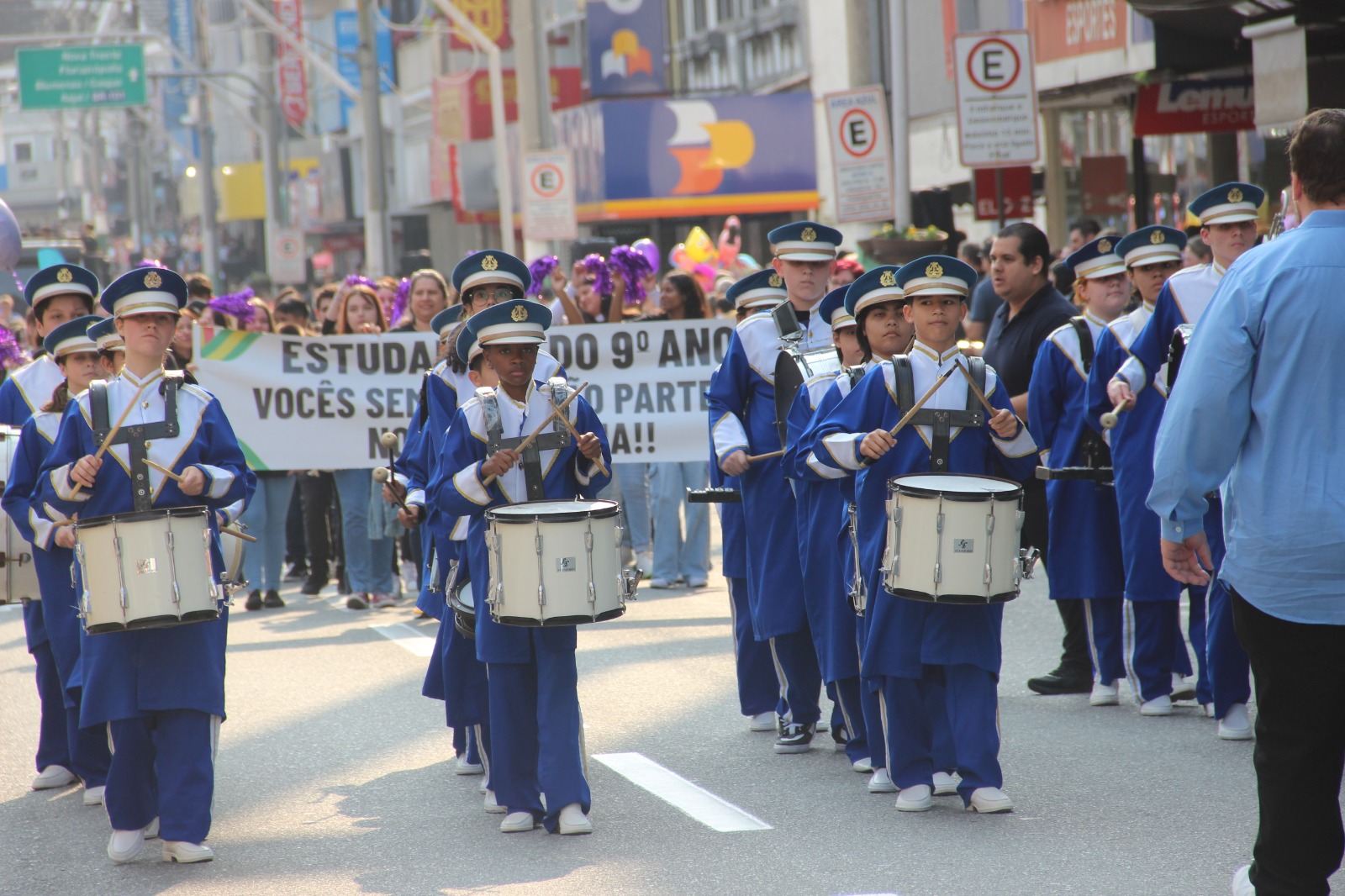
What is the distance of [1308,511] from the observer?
4.46 metres

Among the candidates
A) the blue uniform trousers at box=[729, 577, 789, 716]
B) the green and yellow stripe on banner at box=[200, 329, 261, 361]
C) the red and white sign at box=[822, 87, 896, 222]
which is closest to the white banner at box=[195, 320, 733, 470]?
the green and yellow stripe on banner at box=[200, 329, 261, 361]

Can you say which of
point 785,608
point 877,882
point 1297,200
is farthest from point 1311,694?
point 785,608

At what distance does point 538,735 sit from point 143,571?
149 centimetres

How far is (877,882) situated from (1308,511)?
2.01m

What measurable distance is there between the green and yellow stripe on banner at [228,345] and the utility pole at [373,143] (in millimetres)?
16078

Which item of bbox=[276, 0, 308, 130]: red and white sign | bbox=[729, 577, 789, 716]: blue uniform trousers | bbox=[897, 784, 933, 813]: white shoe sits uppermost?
bbox=[276, 0, 308, 130]: red and white sign

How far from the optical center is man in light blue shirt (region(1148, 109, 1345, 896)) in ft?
14.7

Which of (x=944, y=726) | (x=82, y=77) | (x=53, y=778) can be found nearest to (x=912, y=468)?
(x=944, y=726)

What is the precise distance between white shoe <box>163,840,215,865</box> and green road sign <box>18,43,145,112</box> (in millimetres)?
37616

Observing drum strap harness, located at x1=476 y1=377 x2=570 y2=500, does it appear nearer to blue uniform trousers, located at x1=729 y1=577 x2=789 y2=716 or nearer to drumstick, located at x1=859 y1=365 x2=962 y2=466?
drumstick, located at x1=859 y1=365 x2=962 y2=466

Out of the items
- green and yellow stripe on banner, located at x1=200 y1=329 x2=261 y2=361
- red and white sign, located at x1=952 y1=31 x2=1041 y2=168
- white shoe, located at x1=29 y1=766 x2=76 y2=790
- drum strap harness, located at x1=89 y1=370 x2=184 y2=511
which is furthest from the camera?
red and white sign, located at x1=952 y1=31 x2=1041 y2=168

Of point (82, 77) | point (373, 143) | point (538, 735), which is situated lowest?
point (538, 735)

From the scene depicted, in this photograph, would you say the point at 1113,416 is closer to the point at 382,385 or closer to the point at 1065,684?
the point at 1065,684

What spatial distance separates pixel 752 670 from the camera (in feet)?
27.1
